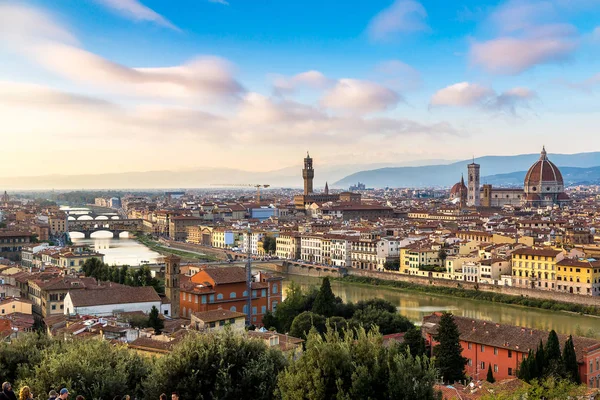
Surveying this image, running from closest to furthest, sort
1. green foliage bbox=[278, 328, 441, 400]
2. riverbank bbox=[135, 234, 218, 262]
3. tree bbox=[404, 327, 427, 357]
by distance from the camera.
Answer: green foliage bbox=[278, 328, 441, 400] → tree bbox=[404, 327, 427, 357] → riverbank bbox=[135, 234, 218, 262]

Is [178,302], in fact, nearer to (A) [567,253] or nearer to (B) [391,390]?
(B) [391,390]

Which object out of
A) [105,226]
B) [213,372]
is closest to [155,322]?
[213,372]

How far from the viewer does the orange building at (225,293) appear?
14.8 metres

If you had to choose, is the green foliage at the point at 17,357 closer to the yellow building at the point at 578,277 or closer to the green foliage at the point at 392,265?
the yellow building at the point at 578,277

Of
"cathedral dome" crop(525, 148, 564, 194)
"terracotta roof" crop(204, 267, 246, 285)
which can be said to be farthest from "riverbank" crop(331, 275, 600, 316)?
"cathedral dome" crop(525, 148, 564, 194)

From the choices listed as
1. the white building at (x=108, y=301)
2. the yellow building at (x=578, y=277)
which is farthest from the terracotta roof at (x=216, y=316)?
the yellow building at (x=578, y=277)

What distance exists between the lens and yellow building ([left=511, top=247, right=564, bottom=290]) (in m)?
19.9

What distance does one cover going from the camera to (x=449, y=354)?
10.3 m

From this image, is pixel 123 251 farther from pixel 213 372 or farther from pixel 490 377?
pixel 213 372

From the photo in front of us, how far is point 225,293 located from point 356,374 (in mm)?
9515

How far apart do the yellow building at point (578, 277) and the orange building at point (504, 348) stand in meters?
8.32

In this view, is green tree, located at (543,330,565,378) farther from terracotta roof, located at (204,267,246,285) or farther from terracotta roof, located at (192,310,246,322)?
terracotta roof, located at (204,267,246,285)

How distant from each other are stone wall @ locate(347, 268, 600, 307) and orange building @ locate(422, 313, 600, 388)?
25.2ft

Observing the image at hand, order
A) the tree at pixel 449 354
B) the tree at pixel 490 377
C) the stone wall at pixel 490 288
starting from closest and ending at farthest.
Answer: the tree at pixel 449 354 → the tree at pixel 490 377 → the stone wall at pixel 490 288
